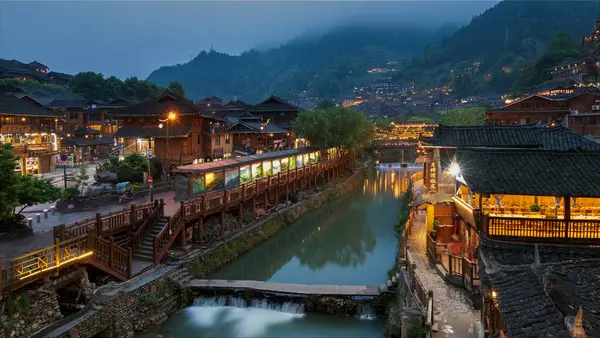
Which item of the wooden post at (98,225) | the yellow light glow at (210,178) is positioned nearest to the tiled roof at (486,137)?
the yellow light glow at (210,178)

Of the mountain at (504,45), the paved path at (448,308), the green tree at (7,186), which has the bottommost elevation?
the paved path at (448,308)

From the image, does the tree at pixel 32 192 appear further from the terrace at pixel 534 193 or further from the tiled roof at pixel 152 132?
the terrace at pixel 534 193

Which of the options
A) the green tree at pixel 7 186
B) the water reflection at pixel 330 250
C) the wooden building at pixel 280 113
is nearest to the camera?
the green tree at pixel 7 186

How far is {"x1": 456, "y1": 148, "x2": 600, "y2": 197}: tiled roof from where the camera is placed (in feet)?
56.0

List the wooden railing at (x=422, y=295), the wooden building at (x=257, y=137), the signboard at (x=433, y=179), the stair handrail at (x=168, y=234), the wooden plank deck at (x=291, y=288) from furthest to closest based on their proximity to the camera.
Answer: the wooden building at (x=257, y=137) → the signboard at (x=433, y=179) → the stair handrail at (x=168, y=234) → the wooden plank deck at (x=291, y=288) → the wooden railing at (x=422, y=295)

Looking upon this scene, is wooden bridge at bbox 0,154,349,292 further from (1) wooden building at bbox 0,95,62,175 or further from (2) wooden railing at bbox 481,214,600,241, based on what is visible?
(1) wooden building at bbox 0,95,62,175

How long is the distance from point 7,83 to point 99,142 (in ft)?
110

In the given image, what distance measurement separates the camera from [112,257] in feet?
66.6

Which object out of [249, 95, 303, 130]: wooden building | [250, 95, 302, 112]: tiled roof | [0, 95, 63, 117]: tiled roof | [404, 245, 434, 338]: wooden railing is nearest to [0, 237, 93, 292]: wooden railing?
[404, 245, 434, 338]: wooden railing

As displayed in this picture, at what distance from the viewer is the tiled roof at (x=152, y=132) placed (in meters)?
45.8

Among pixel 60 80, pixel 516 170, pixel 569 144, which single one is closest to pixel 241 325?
pixel 516 170

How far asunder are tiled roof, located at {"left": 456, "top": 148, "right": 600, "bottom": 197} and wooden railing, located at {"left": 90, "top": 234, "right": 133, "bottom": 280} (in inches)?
626

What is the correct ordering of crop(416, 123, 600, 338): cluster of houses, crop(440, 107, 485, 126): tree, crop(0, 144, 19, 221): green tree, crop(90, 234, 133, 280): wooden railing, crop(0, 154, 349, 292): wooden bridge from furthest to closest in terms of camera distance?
crop(440, 107, 485, 126): tree → crop(90, 234, 133, 280): wooden railing → crop(0, 144, 19, 221): green tree → crop(0, 154, 349, 292): wooden bridge → crop(416, 123, 600, 338): cluster of houses

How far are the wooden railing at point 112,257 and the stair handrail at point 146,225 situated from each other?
2.46 meters
